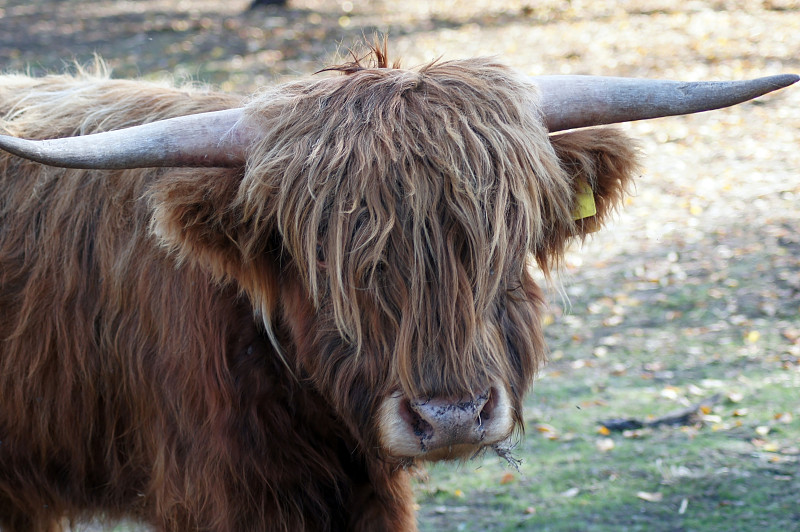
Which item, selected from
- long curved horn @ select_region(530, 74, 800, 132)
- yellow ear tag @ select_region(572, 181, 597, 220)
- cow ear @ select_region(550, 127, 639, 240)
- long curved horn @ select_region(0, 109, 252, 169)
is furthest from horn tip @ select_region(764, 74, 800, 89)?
long curved horn @ select_region(0, 109, 252, 169)

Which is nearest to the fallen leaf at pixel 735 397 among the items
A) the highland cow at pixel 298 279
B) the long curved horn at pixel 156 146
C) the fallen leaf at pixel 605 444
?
the fallen leaf at pixel 605 444

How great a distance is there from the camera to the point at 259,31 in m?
14.3

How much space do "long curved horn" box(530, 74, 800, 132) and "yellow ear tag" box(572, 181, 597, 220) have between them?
0.19 metres

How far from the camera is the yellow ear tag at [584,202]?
2699mm

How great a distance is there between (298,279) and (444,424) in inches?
26.2

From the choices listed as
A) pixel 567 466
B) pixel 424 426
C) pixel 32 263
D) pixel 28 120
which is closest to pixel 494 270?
pixel 424 426

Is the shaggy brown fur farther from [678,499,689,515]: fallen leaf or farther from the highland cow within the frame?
[678,499,689,515]: fallen leaf

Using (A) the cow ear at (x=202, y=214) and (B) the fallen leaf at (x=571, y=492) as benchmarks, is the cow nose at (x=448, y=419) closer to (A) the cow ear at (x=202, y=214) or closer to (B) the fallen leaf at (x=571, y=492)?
(A) the cow ear at (x=202, y=214)

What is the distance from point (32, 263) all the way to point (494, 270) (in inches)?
71.5

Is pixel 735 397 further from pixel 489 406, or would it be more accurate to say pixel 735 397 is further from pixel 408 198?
pixel 408 198

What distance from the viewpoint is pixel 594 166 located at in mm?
2695

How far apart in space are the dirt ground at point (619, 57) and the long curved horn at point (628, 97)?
3.19 m

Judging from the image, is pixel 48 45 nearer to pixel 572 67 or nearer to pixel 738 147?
pixel 572 67

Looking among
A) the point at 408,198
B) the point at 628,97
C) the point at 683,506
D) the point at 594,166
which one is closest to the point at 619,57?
the point at 683,506
